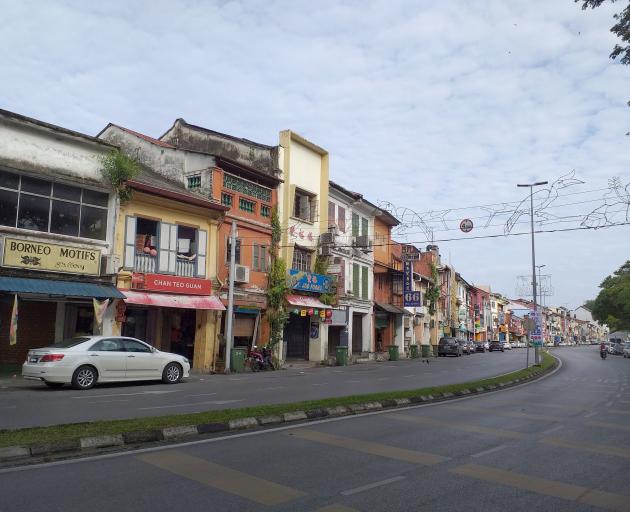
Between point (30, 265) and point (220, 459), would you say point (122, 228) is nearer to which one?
point (30, 265)

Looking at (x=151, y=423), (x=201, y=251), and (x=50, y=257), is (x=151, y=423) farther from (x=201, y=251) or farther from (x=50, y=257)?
(x=201, y=251)

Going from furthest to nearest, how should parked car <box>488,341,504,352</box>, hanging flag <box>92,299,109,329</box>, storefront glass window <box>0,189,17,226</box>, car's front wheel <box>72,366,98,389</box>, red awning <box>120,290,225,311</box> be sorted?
parked car <box>488,341,504,352</box>, red awning <box>120,290,225,311</box>, hanging flag <box>92,299,109,329</box>, storefront glass window <box>0,189,17,226</box>, car's front wheel <box>72,366,98,389</box>

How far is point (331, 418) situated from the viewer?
10.9m

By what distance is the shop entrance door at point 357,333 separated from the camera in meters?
39.0

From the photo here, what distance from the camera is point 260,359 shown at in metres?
25.6

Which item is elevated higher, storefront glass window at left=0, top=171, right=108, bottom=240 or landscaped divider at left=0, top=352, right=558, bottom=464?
storefront glass window at left=0, top=171, right=108, bottom=240

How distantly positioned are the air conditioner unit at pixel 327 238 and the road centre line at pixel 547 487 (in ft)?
82.5

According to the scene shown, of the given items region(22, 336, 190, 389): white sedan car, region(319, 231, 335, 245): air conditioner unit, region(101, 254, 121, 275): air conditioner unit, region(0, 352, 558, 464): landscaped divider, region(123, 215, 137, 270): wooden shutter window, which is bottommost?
region(0, 352, 558, 464): landscaped divider

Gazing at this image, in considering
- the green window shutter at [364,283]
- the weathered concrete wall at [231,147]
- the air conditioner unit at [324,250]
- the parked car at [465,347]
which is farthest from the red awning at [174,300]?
the parked car at [465,347]

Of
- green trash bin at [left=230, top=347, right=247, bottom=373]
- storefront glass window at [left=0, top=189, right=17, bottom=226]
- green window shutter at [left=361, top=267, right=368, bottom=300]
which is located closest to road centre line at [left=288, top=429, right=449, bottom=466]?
storefront glass window at [left=0, top=189, right=17, bottom=226]

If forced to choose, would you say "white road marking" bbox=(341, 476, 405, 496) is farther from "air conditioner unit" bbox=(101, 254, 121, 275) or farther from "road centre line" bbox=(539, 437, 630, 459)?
"air conditioner unit" bbox=(101, 254, 121, 275)

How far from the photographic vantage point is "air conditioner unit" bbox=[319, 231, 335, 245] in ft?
105

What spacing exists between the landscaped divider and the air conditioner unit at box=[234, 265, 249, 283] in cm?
1319

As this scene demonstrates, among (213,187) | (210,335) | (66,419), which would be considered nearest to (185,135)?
(213,187)
